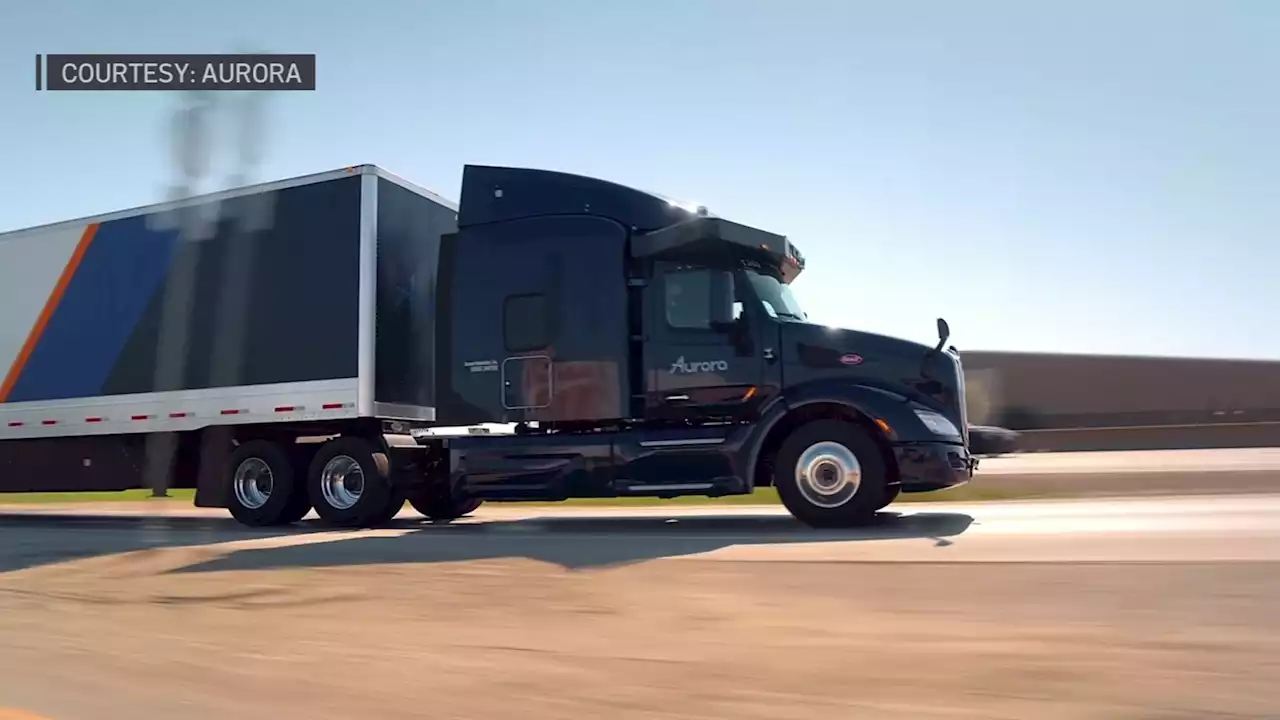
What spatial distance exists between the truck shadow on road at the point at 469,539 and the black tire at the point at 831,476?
0.65 ft

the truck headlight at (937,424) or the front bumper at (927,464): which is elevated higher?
the truck headlight at (937,424)

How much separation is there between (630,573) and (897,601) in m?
1.98

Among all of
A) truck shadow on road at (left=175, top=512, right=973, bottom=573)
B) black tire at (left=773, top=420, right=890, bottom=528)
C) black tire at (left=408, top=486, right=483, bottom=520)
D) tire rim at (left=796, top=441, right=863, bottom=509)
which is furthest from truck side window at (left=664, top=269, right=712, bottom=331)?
black tire at (left=408, top=486, right=483, bottom=520)

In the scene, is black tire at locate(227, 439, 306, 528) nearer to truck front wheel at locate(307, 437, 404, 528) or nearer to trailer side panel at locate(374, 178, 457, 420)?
truck front wheel at locate(307, 437, 404, 528)

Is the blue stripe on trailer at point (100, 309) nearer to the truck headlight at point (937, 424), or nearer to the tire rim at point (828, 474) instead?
the tire rim at point (828, 474)

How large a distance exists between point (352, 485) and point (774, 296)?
17.1ft

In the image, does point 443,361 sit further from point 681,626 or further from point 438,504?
point 681,626

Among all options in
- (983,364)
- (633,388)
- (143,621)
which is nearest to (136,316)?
(633,388)

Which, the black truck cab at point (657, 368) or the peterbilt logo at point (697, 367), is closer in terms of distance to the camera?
the black truck cab at point (657, 368)

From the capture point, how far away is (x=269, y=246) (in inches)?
446

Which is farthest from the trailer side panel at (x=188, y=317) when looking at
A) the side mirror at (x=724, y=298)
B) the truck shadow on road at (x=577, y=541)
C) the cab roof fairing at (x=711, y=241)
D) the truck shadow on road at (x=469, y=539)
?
the side mirror at (x=724, y=298)

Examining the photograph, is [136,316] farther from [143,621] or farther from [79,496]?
[79,496]

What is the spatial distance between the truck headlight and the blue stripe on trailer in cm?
875

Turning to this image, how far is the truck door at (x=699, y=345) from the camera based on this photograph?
31.1 ft
